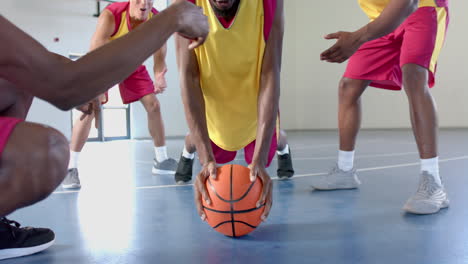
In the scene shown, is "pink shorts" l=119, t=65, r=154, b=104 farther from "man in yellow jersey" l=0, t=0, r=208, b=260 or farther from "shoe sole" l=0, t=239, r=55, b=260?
"man in yellow jersey" l=0, t=0, r=208, b=260

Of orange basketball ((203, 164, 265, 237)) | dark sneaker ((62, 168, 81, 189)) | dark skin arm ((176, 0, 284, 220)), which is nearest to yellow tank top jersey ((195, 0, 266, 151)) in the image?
dark skin arm ((176, 0, 284, 220))

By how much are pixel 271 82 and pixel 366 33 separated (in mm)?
534

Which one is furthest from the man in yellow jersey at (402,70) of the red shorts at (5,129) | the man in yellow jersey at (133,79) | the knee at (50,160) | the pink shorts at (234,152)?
the man in yellow jersey at (133,79)

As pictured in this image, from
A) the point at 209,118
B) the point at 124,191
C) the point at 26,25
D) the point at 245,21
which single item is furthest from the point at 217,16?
the point at 26,25

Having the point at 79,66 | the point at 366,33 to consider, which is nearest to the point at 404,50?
the point at 366,33

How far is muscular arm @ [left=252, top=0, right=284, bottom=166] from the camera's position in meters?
2.25

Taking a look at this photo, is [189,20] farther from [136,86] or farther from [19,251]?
[136,86]

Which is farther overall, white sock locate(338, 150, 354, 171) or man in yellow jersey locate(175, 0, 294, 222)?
white sock locate(338, 150, 354, 171)

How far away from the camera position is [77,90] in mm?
1097

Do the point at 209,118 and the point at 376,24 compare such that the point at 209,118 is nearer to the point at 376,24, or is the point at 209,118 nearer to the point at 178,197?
the point at 178,197

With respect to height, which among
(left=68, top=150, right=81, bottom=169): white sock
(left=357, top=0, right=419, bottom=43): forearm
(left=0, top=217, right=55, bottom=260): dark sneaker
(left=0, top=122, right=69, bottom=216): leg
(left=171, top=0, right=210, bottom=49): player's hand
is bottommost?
(left=0, top=217, right=55, bottom=260): dark sneaker

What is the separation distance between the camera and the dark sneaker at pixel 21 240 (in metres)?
1.83

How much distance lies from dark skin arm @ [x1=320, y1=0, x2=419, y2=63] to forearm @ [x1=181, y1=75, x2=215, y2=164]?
0.69 m

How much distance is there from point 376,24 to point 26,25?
8.78 meters
